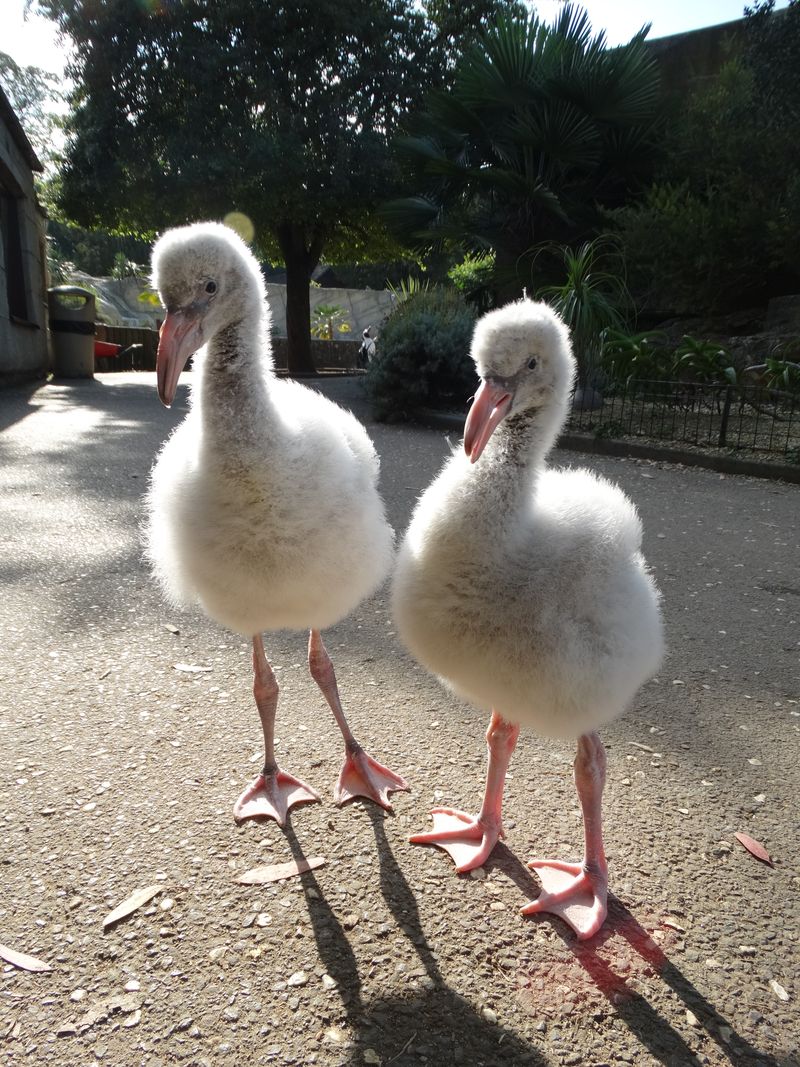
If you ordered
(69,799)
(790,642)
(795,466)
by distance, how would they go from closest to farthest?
(69,799) → (790,642) → (795,466)

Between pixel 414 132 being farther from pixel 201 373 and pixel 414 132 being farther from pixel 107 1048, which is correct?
pixel 107 1048

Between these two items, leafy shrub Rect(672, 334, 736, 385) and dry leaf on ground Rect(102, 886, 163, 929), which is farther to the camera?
leafy shrub Rect(672, 334, 736, 385)

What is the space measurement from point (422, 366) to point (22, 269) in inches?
343

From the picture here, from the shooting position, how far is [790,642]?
3.67m

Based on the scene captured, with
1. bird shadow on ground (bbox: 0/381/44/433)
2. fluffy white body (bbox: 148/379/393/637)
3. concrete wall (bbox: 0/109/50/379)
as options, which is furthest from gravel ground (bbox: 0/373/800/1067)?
concrete wall (bbox: 0/109/50/379)

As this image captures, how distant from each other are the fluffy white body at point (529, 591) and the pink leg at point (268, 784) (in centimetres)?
69

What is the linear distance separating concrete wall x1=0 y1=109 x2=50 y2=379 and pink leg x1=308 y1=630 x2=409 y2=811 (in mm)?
11124

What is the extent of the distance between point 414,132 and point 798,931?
14.6m

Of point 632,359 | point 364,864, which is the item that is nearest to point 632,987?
point 364,864

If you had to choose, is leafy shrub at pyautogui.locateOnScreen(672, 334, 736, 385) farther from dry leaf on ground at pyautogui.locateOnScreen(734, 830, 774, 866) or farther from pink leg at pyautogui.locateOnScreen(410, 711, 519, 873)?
pink leg at pyautogui.locateOnScreen(410, 711, 519, 873)

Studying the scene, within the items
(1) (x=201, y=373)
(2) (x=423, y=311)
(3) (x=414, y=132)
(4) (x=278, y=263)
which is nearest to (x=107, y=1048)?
(1) (x=201, y=373)

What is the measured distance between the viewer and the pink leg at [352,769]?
2578mm

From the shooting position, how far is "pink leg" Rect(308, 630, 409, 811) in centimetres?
258

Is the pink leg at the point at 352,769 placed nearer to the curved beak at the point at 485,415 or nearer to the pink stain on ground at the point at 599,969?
the pink stain on ground at the point at 599,969
